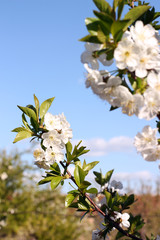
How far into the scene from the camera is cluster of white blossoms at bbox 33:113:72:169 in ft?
4.94

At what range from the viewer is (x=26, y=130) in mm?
1602

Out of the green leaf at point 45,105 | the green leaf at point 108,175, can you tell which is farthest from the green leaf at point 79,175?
the green leaf at point 108,175

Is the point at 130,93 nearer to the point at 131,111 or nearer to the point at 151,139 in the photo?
the point at 131,111

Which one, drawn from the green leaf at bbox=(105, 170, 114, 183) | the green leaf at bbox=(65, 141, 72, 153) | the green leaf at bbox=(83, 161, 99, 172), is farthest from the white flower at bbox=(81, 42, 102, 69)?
the green leaf at bbox=(105, 170, 114, 183)

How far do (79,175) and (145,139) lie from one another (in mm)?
500

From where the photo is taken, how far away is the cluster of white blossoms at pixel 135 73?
108cm

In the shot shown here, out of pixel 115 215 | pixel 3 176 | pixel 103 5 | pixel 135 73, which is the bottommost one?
pixel 3 176

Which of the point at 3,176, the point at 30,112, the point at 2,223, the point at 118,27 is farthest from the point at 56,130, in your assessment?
the point at 3,176

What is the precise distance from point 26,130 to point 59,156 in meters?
0.23

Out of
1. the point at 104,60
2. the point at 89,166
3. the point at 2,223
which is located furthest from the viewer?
the point at 2,223

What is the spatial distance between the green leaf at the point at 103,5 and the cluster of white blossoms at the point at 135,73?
0.11 m

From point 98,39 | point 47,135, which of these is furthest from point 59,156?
point 98,39

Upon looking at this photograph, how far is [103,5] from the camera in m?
1.15

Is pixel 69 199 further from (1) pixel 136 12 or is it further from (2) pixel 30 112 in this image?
(1) pixel 136 12
